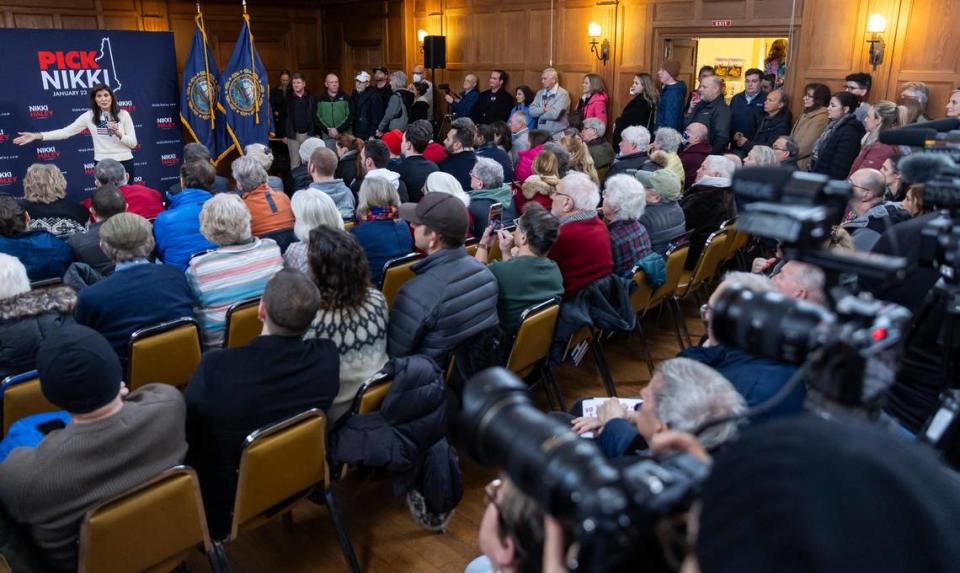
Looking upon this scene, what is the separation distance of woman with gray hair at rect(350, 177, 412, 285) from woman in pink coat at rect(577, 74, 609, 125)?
544cm

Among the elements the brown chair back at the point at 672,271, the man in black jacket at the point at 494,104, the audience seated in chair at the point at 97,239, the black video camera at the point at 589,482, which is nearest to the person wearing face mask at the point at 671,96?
the man in black jacket at the point at 494,104

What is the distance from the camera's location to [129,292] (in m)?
2.99

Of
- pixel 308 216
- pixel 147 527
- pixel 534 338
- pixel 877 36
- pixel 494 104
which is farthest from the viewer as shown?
pixel 494 104

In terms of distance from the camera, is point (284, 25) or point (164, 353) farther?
point (284, 25)

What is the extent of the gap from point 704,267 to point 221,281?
10.3 feet

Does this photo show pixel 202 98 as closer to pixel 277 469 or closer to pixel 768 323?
pixel 277 469

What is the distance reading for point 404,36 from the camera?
445 inches

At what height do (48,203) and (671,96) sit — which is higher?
(671,96)

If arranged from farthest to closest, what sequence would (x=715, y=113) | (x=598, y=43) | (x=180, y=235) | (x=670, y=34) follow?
(x=598, y=43)
(x=670, y=34)
(x=715, y=113)
(x=180, y=235)

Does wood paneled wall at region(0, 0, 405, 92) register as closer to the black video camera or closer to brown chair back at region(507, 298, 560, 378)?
brown chair back at region(507, 298, 560, 378)

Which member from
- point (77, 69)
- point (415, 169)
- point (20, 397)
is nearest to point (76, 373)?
point (20, 397)

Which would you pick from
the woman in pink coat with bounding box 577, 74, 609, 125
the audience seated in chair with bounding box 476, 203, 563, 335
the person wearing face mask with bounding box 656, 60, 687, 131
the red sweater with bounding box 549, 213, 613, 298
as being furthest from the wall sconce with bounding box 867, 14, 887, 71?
the audience seated in chair with bounding box 476, 203, 563, 335

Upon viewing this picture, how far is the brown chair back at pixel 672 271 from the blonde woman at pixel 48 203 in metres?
3.95

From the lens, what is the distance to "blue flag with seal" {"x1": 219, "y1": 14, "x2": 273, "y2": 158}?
28.4ft
